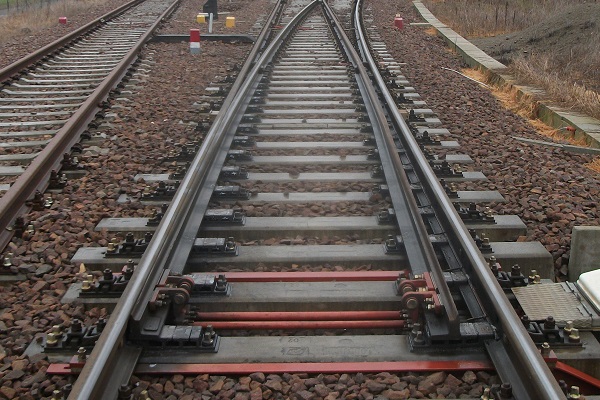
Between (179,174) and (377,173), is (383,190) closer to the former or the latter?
(377,173)

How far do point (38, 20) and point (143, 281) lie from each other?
14779 millimetres

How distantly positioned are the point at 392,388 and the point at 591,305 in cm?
125

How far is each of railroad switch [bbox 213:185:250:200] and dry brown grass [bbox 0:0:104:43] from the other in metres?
10.2

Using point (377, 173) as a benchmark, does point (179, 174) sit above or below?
below

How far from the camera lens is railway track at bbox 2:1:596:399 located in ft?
9.99

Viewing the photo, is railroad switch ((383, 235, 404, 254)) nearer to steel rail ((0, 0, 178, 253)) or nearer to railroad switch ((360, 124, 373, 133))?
steel rail ((0, 0, 178, 253))

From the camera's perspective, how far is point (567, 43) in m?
11.1

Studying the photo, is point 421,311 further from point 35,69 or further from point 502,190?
point 35,69

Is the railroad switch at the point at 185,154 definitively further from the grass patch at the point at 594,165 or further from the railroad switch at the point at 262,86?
the grass patch at the point at 594,165

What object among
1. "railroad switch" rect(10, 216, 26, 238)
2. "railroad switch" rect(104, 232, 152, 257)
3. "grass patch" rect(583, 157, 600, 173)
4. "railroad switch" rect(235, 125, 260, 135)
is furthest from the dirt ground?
"railroad switch" rect(10, 216, 26, 238)

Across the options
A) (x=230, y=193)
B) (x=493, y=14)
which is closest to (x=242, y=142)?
(x=230, y=193)

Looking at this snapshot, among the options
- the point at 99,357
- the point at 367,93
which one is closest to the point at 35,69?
the point at 367,93

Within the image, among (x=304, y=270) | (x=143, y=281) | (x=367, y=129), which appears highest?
(x=367, y=129)

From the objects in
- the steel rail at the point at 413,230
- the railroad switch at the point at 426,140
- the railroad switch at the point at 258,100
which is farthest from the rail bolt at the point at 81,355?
the railroad switch at the point at 258,100
